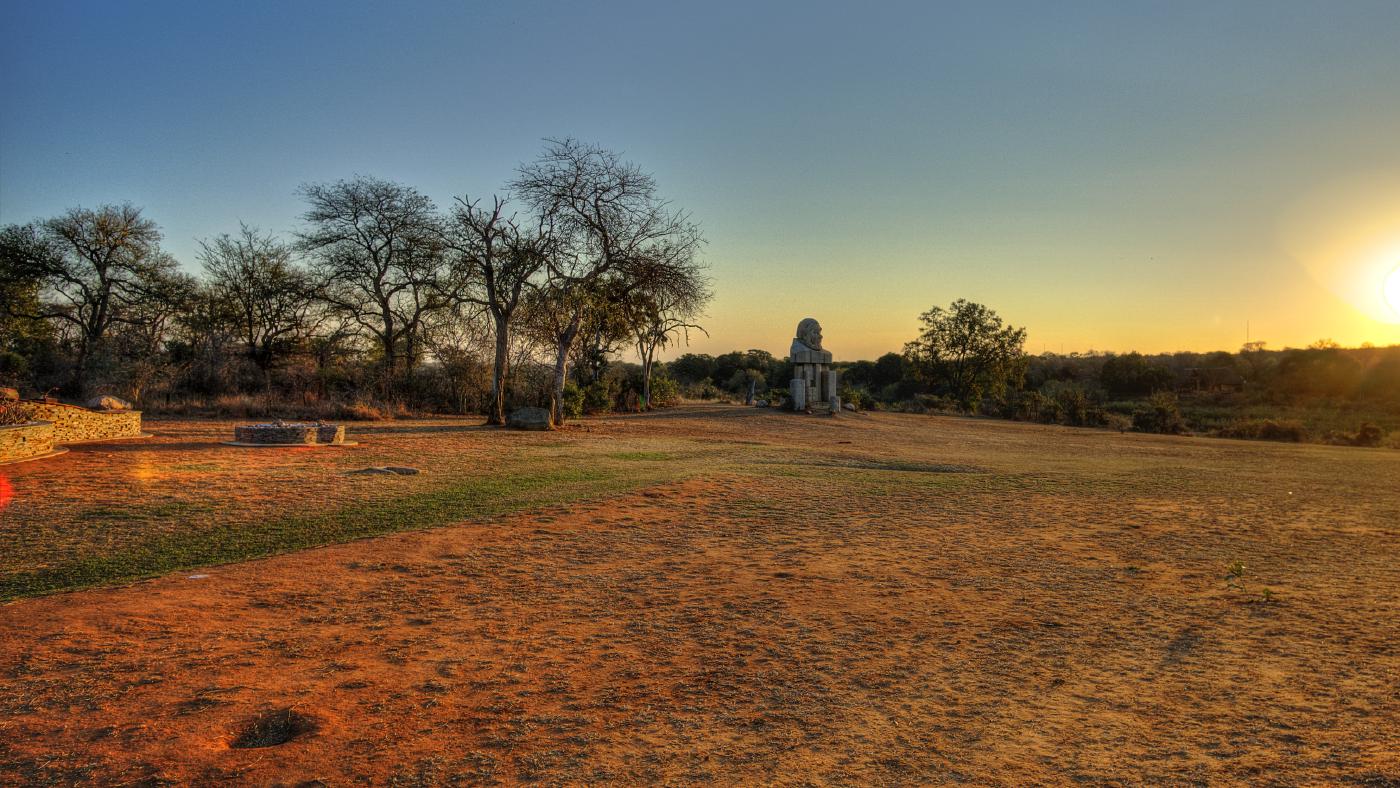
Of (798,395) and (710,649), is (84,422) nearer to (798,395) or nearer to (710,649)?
(710,649)

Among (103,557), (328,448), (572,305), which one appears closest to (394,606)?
(103,557)

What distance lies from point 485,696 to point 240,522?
16.7 ft

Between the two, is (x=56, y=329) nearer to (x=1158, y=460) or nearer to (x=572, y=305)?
(x=572, y=305)

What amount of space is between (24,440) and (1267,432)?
36.3 metres

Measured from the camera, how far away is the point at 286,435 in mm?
13672

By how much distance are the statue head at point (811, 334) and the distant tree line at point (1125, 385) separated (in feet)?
14.9

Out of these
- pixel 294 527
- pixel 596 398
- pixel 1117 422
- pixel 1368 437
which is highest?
pixel 596 398

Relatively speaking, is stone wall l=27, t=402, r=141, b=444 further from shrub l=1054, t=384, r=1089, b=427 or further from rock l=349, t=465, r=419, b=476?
shrub l=1054, t=384, r=1089, b=427

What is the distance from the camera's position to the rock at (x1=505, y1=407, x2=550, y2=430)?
19547mm

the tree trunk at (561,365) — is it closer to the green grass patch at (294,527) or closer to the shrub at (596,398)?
the shrub at (596,398)

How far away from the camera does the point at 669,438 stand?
19.5 meters

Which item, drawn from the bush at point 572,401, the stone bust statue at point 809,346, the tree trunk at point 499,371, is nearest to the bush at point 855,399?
the stone bust statue at point 809,346

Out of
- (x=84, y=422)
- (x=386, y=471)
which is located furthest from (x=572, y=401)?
(x=386, y=471)

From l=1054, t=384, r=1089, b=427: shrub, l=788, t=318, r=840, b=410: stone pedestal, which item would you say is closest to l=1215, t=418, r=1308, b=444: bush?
l=1054, t=384, r=1089, b=427: shrub
